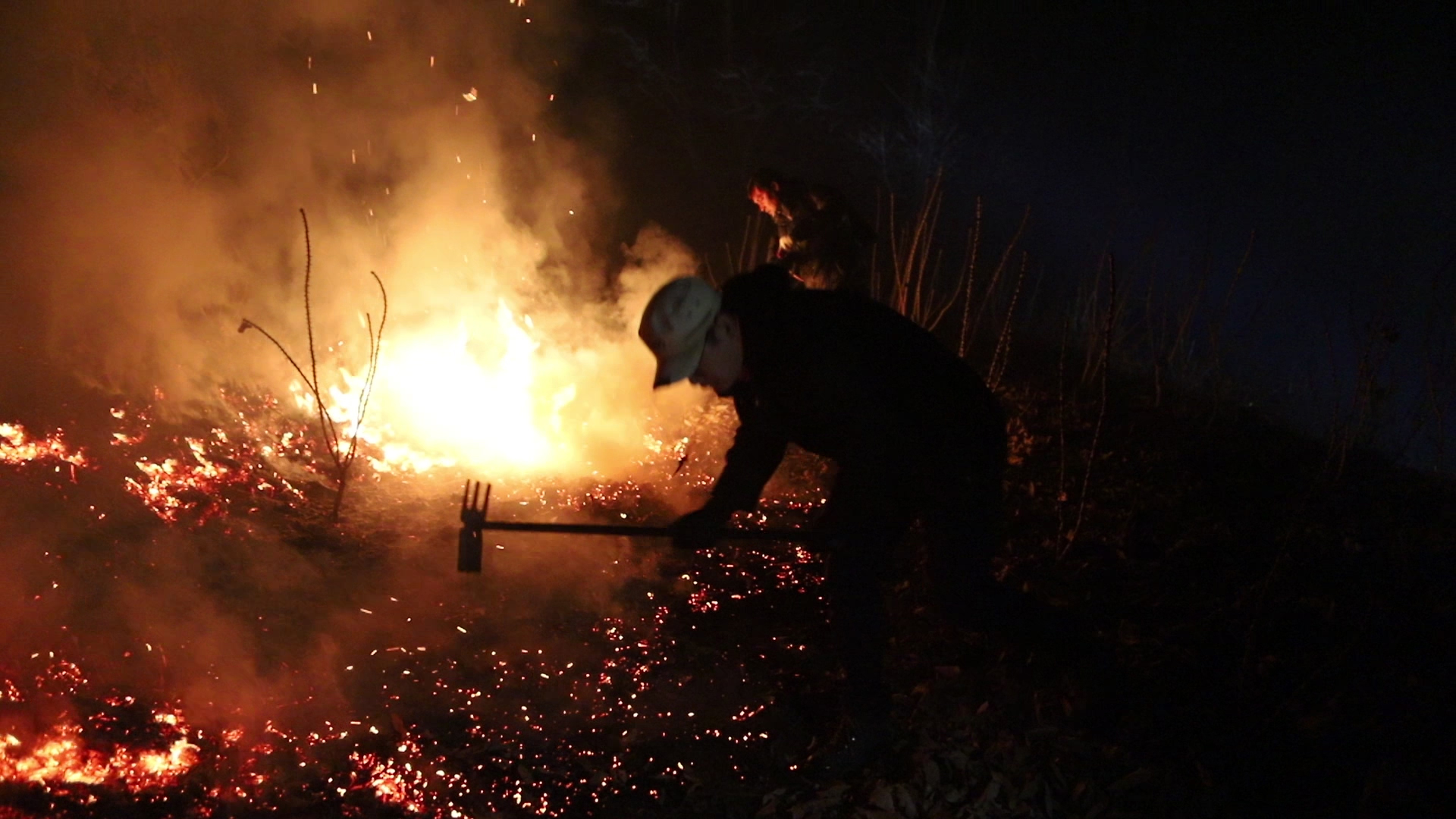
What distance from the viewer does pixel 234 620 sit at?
3854 millimetres

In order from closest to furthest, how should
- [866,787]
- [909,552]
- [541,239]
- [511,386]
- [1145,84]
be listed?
[866,787]
[909,552]
[511,386]
[541,239]
[1145,84]

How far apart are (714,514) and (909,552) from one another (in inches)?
82.8

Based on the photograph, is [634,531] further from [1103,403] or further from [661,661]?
[1103,403]

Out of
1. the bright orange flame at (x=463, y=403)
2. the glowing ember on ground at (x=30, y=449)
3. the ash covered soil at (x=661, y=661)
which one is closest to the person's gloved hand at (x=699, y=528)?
the ash covered soil at (x=661, y=661)

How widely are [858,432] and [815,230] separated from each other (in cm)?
478

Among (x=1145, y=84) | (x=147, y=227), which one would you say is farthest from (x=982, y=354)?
(x=1145, y=84)

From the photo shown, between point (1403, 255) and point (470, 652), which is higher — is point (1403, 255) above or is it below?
above

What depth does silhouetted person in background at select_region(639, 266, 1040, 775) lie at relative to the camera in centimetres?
288

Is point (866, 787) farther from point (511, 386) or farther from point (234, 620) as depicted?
point (511, 386)

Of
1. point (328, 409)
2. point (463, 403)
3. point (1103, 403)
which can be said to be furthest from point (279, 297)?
point (1103, 403)

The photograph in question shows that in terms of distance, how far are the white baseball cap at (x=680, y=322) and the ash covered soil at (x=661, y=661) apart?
66.7 inches

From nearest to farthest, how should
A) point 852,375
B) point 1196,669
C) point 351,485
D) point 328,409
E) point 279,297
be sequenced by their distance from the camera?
point 852,375, point 1196,669, point 351,485, point 328,409, point 279,297

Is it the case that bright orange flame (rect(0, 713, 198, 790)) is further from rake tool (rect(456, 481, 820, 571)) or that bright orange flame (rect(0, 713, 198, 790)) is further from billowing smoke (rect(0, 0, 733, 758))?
rake tool (rect(456, 481, 820, 571))

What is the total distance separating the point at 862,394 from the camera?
2879 mm
